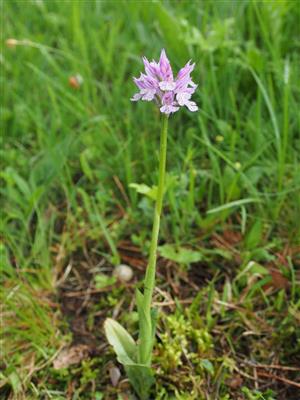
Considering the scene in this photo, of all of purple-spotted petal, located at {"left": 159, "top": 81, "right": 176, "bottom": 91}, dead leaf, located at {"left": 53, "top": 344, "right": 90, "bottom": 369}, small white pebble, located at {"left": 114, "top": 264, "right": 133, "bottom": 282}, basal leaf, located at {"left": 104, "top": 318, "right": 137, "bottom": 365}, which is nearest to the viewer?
purple-spotted petal, located at {"left": 159, "top": 81, "right": 176, "bottom": 91}

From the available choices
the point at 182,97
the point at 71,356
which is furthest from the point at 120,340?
the point at 182,97

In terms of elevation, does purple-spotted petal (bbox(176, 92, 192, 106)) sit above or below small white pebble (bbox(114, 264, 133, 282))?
above

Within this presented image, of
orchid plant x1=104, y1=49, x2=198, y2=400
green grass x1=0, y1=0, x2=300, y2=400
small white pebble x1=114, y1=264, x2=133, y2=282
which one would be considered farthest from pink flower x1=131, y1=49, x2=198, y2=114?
small white pebble x1=114, y1=264, x2=133, y2=282

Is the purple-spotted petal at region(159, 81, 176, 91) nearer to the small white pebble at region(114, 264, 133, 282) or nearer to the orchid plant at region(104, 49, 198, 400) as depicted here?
the orchid plant at region(104, 49, 198, 400)

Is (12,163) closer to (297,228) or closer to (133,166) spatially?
(133,166)

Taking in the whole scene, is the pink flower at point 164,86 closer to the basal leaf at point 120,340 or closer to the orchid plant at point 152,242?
the orchid plant at point 152,242

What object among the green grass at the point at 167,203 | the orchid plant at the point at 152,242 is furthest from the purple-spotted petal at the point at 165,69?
the green grass at the point at 167,203
